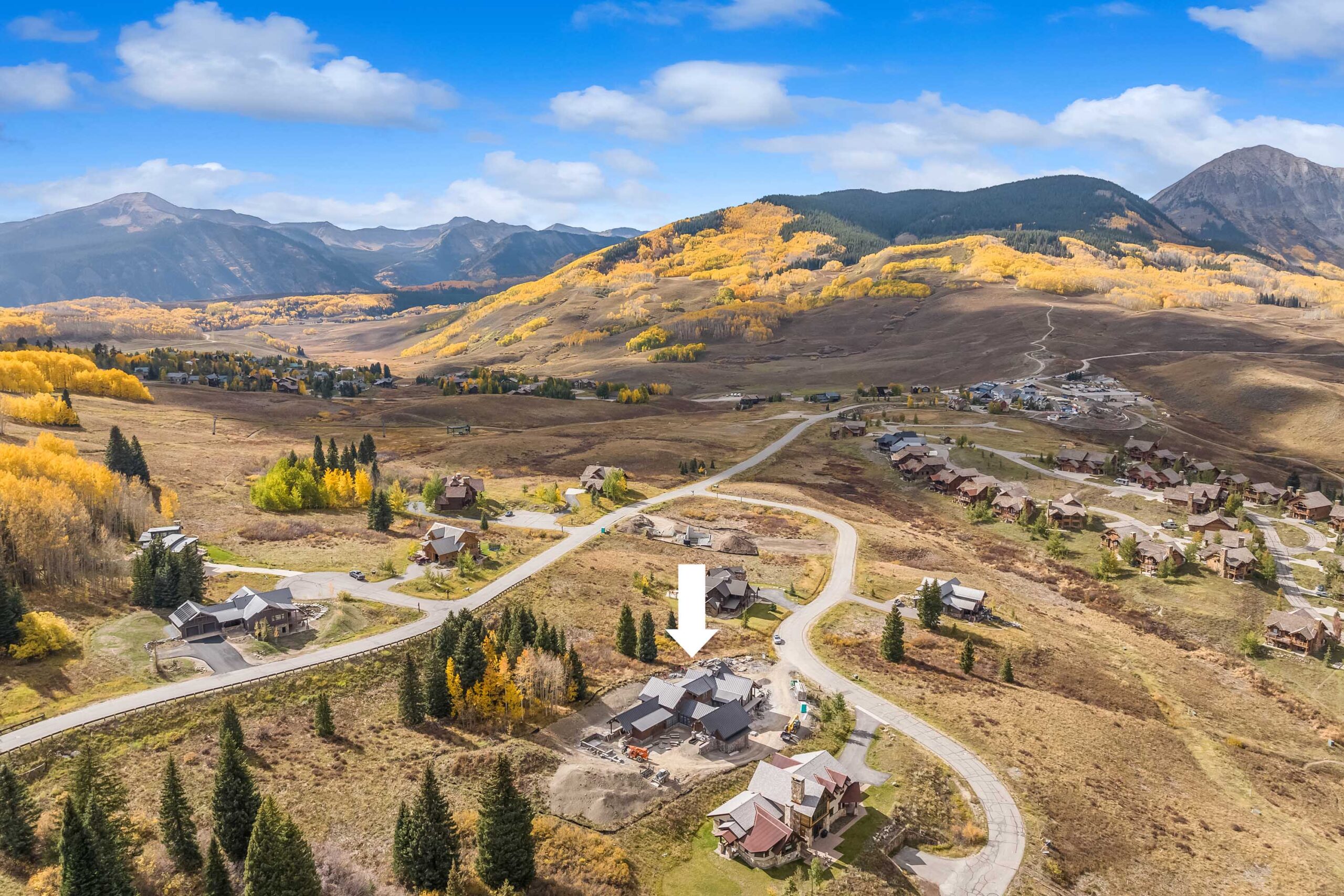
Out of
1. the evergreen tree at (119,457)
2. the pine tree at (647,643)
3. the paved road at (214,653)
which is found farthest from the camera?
the evergreen tree at (119,457)

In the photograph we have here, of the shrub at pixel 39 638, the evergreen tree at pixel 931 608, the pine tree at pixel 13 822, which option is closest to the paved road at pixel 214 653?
the shrub at pixel 39 638

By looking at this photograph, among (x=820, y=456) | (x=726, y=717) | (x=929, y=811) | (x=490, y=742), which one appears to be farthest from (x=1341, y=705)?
(x=820, y=456)

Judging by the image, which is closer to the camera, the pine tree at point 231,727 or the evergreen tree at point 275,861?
the evergreen tree at point 275,861

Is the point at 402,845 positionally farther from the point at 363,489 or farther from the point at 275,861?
the point at 363,489

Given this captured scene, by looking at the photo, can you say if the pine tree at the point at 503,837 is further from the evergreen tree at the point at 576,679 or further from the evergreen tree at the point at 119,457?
the evergreen tree at the point at 119,457

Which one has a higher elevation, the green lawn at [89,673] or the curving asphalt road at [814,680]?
the green lawn at [89,673]

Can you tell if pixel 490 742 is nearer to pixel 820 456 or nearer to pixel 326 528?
pixel 326 528
